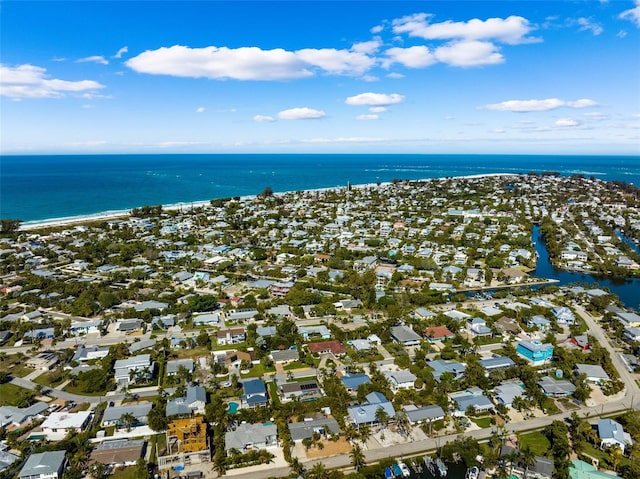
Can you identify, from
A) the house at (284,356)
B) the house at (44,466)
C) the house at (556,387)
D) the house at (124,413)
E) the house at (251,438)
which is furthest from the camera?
the house at (284,356)

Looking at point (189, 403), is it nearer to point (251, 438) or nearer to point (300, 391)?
point (251, 438)

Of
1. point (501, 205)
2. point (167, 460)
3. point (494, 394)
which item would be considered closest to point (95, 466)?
point (167, 460)

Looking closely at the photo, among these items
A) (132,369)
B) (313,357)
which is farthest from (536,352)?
(132,369)

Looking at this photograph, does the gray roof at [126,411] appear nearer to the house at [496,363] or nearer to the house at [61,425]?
the house at [61,425]

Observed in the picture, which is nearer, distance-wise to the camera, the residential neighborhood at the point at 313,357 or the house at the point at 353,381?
the residential neighborhood at the point at 313,357

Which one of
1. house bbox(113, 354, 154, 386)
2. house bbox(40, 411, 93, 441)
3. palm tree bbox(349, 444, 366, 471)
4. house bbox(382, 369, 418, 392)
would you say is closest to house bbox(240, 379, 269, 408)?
palm tree bbox(349, 444, 366, 471)

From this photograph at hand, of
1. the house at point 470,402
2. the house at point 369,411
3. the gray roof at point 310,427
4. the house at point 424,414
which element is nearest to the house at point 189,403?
the gray roof at point 310,427

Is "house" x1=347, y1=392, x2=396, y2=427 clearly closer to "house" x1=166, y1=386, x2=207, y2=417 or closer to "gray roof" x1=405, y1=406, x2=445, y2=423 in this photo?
"gray roof" x1=405, y1=406, x2=445, y2=423
